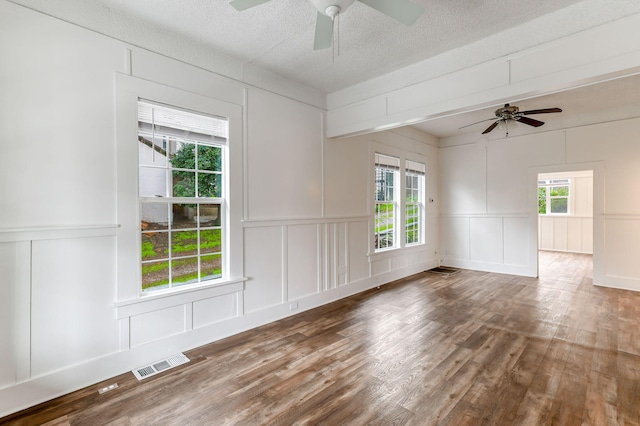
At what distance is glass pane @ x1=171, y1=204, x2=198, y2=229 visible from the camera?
293cm

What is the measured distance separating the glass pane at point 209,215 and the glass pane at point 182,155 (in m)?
0.43

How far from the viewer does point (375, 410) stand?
2.07m

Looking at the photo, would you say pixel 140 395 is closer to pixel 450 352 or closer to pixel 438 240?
pixel 450 352

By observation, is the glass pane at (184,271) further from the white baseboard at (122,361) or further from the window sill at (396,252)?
the window sill at (396,252)

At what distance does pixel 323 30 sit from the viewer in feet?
7.12

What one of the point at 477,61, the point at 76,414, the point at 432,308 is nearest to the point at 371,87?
the point at 477,61

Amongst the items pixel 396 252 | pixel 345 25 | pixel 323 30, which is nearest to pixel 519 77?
pixel 345 25

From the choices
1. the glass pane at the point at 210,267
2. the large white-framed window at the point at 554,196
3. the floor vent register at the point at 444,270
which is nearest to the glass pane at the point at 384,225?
the floor vent register at the point at 444,270

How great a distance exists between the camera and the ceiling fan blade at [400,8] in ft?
6.20

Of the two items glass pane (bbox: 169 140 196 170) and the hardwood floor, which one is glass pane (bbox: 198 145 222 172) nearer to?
glass pane (bbox: 169 140 196 170)

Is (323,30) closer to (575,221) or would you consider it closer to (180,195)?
(180,195)

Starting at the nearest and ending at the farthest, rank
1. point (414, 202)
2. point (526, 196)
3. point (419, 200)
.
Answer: point (526, 196)
point (414, 202)
point (419, 200)

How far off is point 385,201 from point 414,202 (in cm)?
115

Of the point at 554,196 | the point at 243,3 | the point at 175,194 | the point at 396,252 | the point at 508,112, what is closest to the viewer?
the point at 243,3
